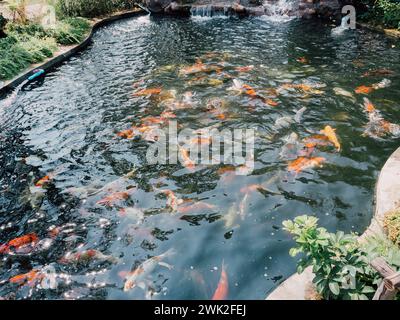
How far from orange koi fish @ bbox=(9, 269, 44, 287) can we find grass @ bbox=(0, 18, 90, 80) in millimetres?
9033

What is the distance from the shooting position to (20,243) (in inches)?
223

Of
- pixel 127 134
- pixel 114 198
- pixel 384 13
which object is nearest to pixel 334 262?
pixel 114 198

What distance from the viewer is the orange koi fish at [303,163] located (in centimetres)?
694

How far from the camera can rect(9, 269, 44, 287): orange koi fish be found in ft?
16.5

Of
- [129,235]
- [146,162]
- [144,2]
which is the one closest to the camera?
[129,235]

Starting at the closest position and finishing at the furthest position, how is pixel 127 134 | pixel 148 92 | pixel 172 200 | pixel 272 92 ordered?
pixel 172 200, pixel 127 134, pixel 272 92, pixel 148 92

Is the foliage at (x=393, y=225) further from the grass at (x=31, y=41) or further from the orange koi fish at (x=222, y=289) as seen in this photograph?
the grass at (x=31, y=41)

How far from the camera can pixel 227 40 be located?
1521 cm

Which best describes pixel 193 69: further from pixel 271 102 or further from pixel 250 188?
pixel 250 188

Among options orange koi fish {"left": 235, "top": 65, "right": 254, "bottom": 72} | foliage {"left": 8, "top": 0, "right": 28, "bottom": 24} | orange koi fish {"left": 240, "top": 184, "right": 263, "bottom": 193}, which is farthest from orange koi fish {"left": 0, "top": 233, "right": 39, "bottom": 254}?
foliage {"left": 8, "top": 0, "right": 28, "bottom": 24}

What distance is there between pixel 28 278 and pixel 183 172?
336cm

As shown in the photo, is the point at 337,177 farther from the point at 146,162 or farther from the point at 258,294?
the point at 146,162

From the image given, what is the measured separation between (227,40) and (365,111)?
817 cm
